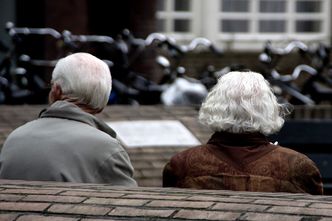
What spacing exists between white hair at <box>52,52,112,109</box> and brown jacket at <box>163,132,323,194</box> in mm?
548

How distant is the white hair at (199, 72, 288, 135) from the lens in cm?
467

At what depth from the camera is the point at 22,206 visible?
3531 mm

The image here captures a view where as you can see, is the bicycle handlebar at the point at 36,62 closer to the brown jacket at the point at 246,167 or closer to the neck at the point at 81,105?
the neck at the point at 81,105

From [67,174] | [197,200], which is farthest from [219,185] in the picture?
[197,200]

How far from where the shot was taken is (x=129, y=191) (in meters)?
3.83

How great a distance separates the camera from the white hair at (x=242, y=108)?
15.3 feet

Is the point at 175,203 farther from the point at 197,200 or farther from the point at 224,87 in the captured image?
the point at 224,87

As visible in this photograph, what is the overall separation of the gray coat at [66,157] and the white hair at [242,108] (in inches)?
15.4

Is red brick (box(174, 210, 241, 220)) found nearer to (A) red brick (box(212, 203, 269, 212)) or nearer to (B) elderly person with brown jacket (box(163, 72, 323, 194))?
(A) red brick (box(212, 203, 269, 212))

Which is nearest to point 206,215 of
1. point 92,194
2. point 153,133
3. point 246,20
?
point 92,194

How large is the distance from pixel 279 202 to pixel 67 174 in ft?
4.98

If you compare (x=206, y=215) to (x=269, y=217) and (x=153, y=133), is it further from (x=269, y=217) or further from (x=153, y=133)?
(x=153, y=133)

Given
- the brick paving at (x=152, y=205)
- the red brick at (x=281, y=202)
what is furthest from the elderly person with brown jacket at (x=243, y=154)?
the red brick at (x=281, y=202)

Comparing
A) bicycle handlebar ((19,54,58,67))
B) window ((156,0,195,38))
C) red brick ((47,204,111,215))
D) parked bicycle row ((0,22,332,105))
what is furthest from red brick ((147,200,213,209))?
window ((156,0,195,38))
